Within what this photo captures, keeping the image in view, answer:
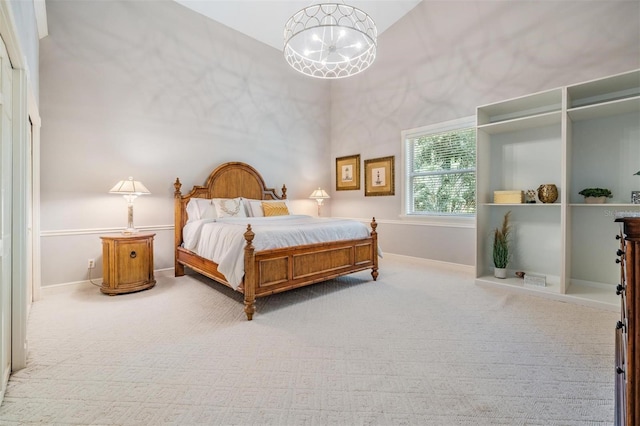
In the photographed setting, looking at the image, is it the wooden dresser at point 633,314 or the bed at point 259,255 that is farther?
the bed at point 259,255

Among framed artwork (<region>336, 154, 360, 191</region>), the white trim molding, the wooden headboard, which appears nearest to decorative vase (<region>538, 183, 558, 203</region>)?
framed artwork (<region>336, 154, 360, 191</region>)

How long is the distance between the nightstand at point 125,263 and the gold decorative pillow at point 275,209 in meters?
1.71

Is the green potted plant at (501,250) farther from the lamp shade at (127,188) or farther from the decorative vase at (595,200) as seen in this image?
the lamp shade at (127,188)

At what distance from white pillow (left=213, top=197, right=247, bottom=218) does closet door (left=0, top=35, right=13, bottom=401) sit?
8.69 ft

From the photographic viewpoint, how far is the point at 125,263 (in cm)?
348

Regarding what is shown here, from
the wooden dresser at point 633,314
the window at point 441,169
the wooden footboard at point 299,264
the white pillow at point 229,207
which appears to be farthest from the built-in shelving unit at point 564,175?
the white pillow at point 229,207

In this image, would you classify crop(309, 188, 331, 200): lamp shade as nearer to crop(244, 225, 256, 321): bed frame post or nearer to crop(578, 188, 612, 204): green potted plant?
crop(244, 225, 256, 321): bed frame post

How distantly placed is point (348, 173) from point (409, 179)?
4.57 ft

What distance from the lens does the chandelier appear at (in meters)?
3.20

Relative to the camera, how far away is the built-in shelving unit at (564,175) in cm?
318

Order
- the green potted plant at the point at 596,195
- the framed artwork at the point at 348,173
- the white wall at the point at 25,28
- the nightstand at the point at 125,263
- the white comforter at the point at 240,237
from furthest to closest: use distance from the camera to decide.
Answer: the framed artwork at the point at 348,173 < the nightstand at the point at 125,263 < the green potted plant at the point at 596,195 < the white comforter at the point at 240,237 < the white wall at the point at 25,28

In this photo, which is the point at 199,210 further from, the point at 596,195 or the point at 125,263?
the point at 596,195

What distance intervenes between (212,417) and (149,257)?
107 inches

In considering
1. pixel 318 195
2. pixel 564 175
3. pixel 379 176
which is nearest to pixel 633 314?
pixel 564 175
